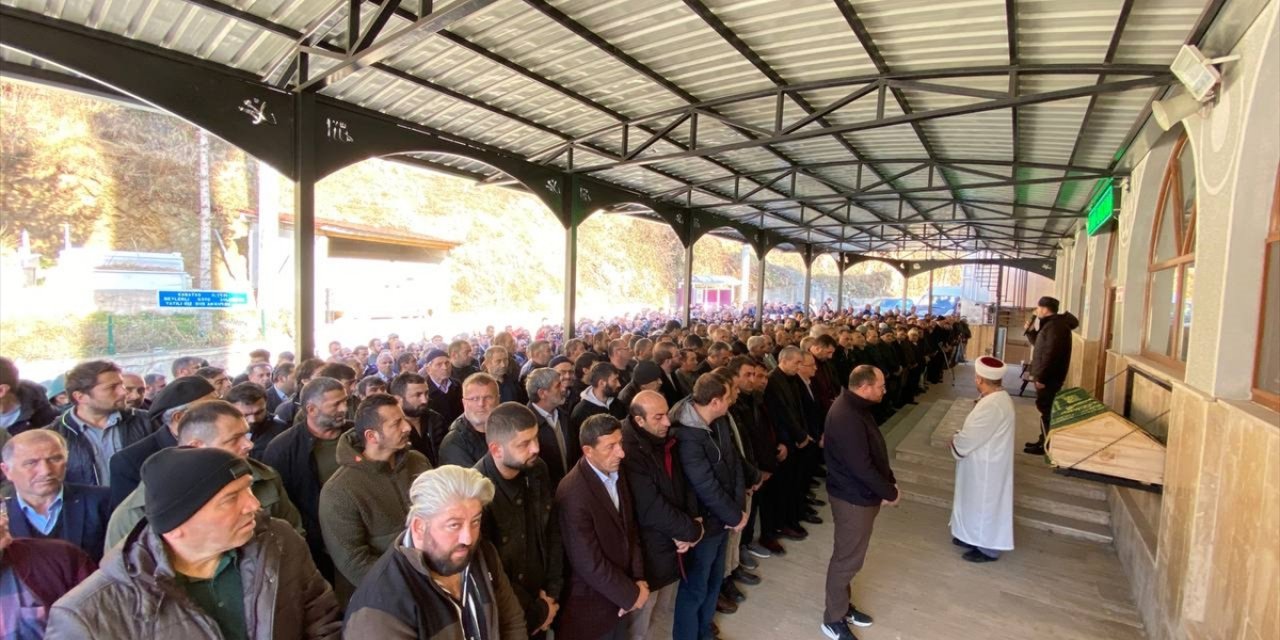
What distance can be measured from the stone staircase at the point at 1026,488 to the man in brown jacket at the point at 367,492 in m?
5.84

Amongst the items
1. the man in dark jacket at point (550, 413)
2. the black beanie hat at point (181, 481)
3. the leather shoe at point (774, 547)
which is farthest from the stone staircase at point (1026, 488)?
the black beanie hat at point (181, 481)

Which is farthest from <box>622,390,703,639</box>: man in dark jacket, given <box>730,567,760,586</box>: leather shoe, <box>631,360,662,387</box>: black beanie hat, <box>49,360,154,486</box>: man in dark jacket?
<box>49,360,154,486</box>: man in dark jacket

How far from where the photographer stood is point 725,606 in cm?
400

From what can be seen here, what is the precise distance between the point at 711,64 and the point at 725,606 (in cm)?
470

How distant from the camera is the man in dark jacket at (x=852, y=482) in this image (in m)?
3.55

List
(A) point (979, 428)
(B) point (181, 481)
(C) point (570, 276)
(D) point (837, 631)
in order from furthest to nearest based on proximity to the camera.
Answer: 1. (C) point (570, 276)
2. (A) point (979, 428)
3. (D) point (837, 631)
4. (B) point (181, 481)

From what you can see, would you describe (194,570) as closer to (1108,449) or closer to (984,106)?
(1108,449)

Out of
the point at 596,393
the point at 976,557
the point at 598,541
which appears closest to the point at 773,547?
the point at 976,557

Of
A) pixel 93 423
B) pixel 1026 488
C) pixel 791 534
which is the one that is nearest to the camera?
pixel 93 423

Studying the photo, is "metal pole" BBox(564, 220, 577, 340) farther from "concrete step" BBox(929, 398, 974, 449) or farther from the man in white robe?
the man in white robe

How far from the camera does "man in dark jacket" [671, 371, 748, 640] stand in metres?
3.24

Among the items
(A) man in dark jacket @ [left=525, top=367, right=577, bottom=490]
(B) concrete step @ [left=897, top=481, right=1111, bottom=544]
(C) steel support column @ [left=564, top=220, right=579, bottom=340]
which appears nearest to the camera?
(A) man in dark jacket @ [left=525, top=367, right=577, bottom=490]

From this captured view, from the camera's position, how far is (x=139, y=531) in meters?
1.57

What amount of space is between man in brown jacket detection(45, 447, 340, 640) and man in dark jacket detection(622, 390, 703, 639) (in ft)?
5.17
